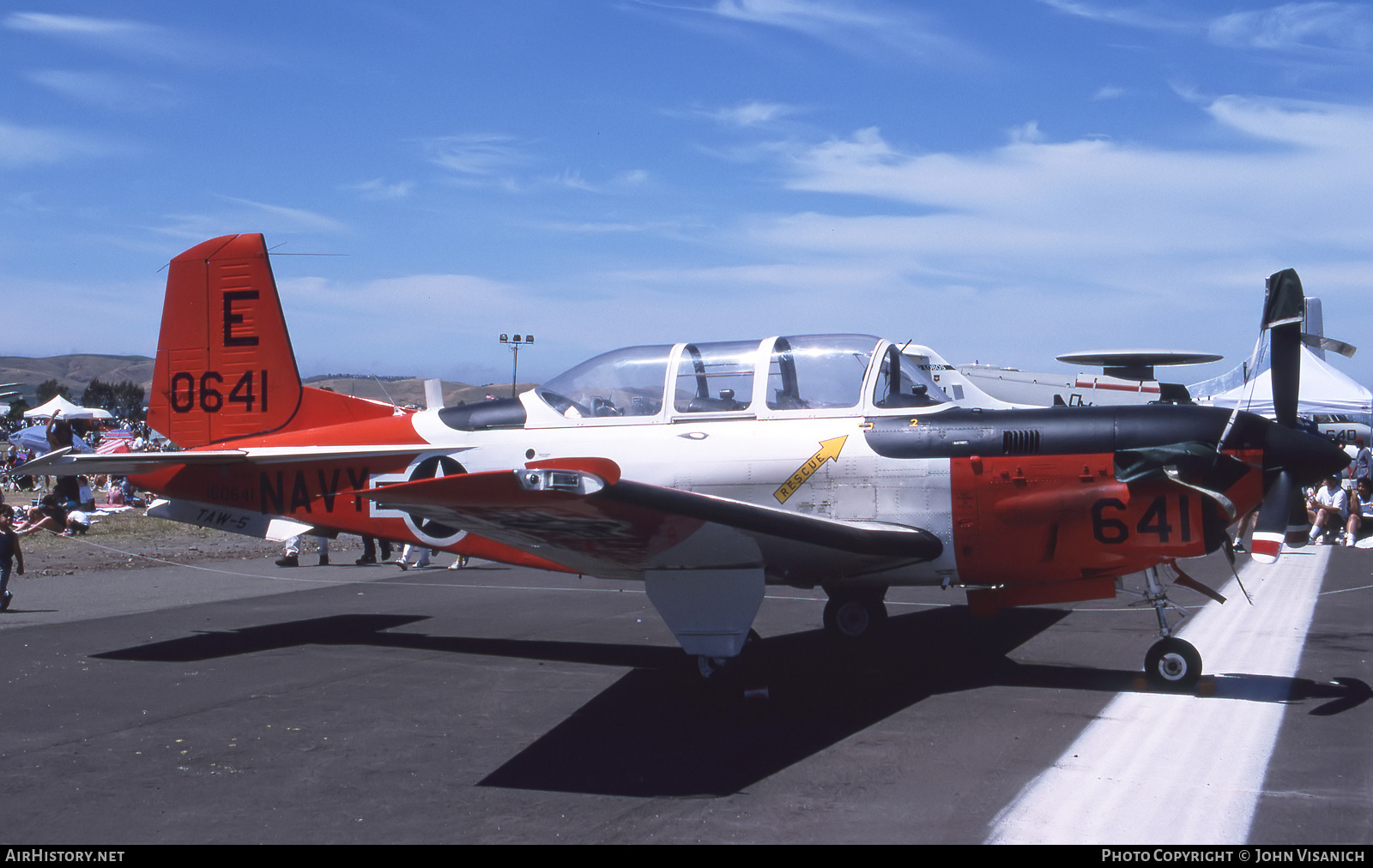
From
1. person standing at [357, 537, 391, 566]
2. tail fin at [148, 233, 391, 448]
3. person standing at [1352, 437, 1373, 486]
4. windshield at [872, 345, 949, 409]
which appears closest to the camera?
windshield at [872, 345, 949, 409]

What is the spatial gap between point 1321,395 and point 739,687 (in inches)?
812

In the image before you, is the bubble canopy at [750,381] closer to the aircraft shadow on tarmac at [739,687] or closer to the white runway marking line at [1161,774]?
the aircraft shadow on tarmac at [739,687]

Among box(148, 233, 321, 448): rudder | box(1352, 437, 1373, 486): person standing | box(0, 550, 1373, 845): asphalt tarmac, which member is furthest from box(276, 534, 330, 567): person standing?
box(1352, 437, 1373, 486): person standing

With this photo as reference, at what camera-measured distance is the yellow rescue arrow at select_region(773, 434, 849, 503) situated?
765 centimetres

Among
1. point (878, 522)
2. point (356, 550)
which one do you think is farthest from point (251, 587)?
point (878, 522)

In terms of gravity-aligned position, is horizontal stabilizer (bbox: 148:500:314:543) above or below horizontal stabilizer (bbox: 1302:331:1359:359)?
below

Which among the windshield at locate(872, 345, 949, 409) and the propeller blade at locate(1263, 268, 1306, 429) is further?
the windshield at locate(872, 345, 949, 409)

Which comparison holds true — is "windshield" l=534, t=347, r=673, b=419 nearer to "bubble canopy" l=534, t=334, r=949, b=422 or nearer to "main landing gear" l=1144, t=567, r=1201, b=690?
"bubble canopy" l=534, t=334, r=949, b=422

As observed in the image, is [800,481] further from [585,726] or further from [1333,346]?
[1333,346]

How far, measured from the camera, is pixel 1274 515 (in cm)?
693

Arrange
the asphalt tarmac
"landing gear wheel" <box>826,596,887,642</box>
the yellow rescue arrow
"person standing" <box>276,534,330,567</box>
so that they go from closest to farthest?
the asphalt tarmac < the yellow rescue arrow < "landing gear wheel" <box>826,596,887,642</box> < "person standing" <box>276,534,330,567</box>

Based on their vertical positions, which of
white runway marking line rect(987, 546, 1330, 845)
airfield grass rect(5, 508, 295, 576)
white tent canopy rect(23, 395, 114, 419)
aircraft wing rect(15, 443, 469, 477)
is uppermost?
white tent canopy rect(23, 395, 114, 419)

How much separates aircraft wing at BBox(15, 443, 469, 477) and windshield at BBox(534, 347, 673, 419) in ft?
Answer: 3.20

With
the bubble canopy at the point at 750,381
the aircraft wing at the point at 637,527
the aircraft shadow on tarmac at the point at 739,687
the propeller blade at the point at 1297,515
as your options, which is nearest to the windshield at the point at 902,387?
the bubble canopy at the point at 750,381
